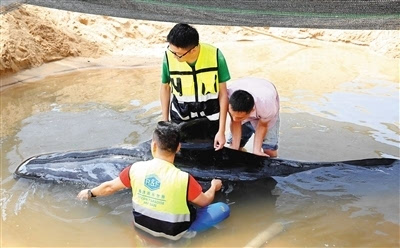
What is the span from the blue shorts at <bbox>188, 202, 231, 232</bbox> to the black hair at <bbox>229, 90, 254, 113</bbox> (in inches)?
Result: 29.2

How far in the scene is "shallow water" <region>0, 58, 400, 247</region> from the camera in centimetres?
392

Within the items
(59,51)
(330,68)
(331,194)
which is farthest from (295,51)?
(331,194)

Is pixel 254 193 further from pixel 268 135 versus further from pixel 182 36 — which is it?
pixel 182 36

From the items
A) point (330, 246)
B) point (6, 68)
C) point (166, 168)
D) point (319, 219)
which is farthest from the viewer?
point (6, 68)

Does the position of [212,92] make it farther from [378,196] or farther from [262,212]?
[378,196]

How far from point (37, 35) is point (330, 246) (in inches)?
285

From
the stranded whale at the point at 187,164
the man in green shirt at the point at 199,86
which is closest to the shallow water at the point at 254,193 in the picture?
the stranded whale at the point at 187,164

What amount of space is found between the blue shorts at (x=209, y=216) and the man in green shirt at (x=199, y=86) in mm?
540

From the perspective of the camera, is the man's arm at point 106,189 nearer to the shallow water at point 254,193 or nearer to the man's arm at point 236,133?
the shallow water at point 254,193

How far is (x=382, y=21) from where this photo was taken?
3537 mm

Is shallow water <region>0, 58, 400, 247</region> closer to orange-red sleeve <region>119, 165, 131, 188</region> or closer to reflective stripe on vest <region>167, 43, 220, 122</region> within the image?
orange-red sleeve <region>119, 165, 131, 188</region>

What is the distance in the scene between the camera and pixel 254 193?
4.42 m

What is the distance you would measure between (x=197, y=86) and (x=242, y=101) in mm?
440

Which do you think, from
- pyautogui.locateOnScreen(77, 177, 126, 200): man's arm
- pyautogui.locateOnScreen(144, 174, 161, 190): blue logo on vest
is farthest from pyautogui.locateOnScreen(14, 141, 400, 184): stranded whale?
pyautogui.locateOnScreen(144, 174, 161, 190): blue logo on vest
